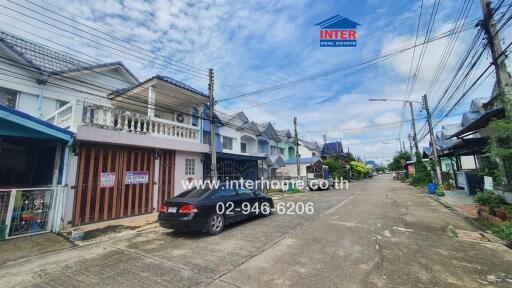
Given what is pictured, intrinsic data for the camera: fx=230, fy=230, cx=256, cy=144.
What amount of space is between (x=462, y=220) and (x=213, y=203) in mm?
9263

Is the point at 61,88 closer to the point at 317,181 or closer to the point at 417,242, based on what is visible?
the point at 417,242

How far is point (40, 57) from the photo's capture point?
12445 millimetres

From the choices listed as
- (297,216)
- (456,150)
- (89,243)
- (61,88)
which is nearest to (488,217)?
(297,216)

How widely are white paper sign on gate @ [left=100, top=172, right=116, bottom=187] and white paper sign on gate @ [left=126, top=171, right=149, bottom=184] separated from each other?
1.86ft

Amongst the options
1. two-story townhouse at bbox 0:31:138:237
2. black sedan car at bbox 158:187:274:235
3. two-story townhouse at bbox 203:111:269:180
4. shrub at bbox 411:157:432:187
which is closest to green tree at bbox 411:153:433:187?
shrub at bbox 411:157:432:187

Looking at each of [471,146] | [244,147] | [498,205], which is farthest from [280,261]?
[244,147]

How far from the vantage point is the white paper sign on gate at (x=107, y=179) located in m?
8.58

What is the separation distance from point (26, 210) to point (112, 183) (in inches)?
97.5

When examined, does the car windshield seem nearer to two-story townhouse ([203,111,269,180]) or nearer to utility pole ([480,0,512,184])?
two-story townhouse ([203,111,269,180])

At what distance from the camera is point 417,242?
19.4 feet

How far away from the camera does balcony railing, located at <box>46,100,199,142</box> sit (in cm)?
812

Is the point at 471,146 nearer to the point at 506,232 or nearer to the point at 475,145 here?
the point at 475,145

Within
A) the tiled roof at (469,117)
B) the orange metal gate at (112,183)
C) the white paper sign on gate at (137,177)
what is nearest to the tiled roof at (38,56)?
the orange metal gate at (112,183)

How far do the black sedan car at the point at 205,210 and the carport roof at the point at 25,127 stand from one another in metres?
3.93
